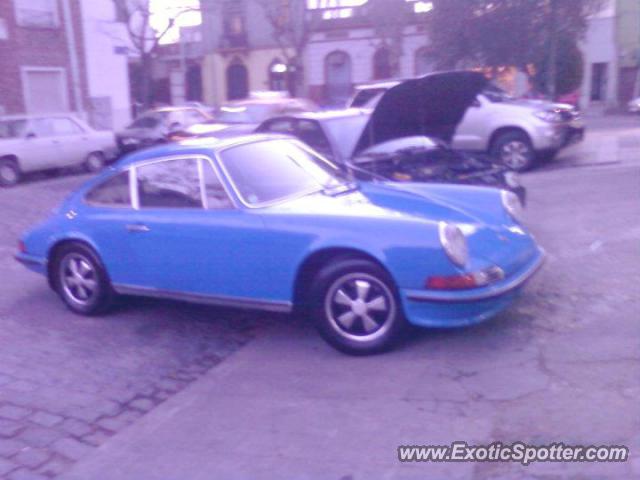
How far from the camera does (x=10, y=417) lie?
4.76m

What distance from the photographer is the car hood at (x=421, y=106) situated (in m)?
8.77

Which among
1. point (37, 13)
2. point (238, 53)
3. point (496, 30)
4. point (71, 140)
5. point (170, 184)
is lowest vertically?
point (71, 140)

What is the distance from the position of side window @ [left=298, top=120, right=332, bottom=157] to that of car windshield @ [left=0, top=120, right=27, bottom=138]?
9.00 meters

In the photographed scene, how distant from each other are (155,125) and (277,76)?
25013 mm

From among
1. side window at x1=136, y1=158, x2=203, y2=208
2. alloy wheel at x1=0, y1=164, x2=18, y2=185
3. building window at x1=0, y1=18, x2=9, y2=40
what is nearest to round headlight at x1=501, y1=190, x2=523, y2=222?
side window at x1=136, y1=158, x2=203, y2=208

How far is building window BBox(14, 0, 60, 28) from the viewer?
21.9 metres

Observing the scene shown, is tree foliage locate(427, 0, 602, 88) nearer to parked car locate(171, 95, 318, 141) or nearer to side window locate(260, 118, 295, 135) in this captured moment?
parked car locate(171, 95, 318, 141)

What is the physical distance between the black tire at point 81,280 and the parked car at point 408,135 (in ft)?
9.64

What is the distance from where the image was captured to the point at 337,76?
41.9 meters

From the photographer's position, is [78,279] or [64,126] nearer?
[78,279]

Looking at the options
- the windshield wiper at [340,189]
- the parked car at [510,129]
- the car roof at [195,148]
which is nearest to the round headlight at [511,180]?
the windshield wiper at [340,189]

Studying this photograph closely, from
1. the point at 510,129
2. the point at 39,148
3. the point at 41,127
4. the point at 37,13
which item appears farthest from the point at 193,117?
the point at 510,129

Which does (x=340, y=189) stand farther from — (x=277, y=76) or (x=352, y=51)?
(x=277, y=76)

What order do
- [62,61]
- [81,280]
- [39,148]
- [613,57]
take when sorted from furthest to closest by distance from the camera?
[613,57], [62,61], [39,148], [81,280]
